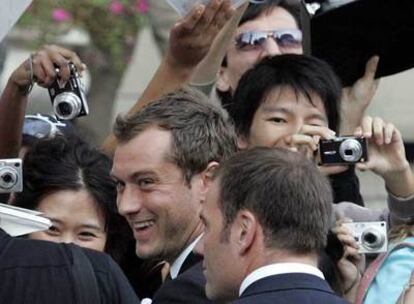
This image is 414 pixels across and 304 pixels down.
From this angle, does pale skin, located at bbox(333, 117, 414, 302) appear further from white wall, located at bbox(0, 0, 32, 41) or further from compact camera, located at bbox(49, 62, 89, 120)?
white wall, located at bbox(0, 0, 32, 41)

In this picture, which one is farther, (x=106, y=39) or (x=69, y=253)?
(x=106, y=39)

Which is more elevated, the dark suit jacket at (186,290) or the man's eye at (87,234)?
the man's eye at (87,234)

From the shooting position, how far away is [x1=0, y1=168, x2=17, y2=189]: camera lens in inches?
Answer: 187

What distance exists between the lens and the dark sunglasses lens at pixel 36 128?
222 inches

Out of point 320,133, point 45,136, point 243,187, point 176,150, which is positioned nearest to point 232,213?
point 243,187

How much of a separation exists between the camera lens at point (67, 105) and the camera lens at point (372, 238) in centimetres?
101

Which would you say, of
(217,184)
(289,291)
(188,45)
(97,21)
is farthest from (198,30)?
(97,21)

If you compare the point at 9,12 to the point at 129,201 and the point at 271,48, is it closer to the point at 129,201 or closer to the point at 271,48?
the point at 129,201

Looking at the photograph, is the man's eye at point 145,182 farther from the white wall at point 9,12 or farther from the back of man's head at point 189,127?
the white wall at point 9,12

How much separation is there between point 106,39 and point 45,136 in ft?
12.0

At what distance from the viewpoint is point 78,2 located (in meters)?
8.55

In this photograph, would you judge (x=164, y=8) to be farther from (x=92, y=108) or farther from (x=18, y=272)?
(x=18, y=272)

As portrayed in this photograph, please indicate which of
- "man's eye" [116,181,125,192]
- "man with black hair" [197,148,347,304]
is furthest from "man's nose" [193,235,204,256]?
"man with black hair" [197,148,347,304]

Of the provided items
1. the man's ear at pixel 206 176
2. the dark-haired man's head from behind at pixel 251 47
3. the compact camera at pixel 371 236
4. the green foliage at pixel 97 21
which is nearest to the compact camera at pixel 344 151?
the compact camera at pixel 371 236
